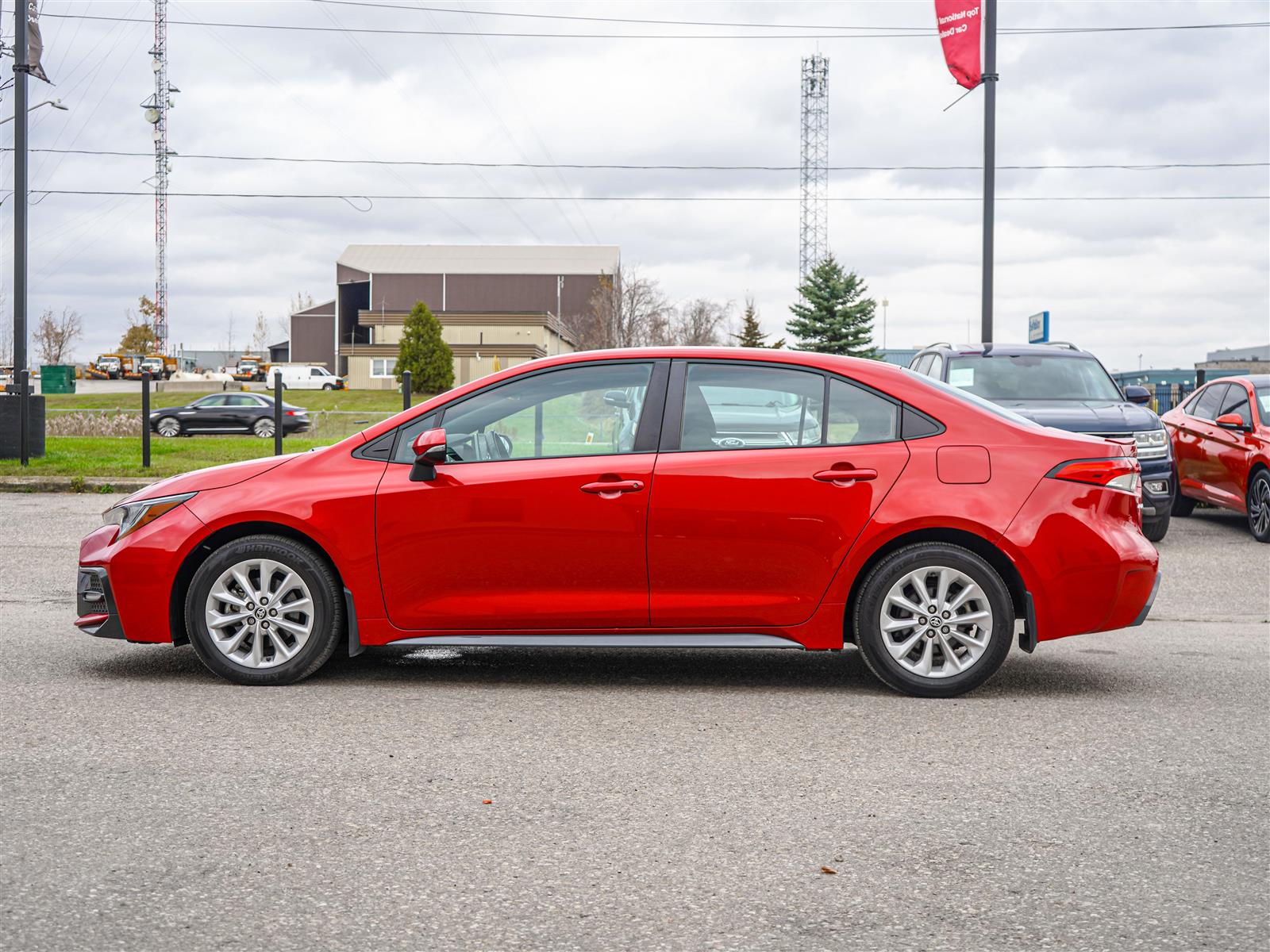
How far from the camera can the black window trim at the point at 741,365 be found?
5.84 metres

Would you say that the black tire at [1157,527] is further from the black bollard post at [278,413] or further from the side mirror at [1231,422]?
the black bollard post at [278,413]

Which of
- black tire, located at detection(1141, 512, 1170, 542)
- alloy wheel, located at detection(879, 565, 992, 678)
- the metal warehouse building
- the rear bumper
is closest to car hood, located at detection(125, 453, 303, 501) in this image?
alloy wheel, located at detection(879, 565, 992, 678)

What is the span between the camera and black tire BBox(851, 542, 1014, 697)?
18.6ft

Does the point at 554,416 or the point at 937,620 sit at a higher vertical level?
the point at 554,416

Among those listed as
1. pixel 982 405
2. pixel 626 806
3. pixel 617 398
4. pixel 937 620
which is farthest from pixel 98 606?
pixel 982 405

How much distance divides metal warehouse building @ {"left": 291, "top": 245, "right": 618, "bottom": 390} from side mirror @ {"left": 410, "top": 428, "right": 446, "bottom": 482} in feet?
260

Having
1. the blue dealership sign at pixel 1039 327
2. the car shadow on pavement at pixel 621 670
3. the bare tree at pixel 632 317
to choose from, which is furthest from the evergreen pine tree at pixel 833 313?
the car shadow on pavement at pixel 621 670

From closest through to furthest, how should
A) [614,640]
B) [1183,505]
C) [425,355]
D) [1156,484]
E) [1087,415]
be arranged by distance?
[614,640] < [1087,415] < [1156,484] < [1183,505] < [425,355]

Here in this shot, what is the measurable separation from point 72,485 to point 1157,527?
498 inches

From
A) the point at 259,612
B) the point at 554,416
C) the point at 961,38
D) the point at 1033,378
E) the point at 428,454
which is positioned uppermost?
the point at 961,38

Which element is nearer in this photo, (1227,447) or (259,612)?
(259,612)

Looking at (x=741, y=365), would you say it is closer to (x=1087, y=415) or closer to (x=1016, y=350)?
(x=1087, y=415)

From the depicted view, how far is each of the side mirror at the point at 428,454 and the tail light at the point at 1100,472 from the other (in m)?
2.81

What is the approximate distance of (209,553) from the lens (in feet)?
19.7
